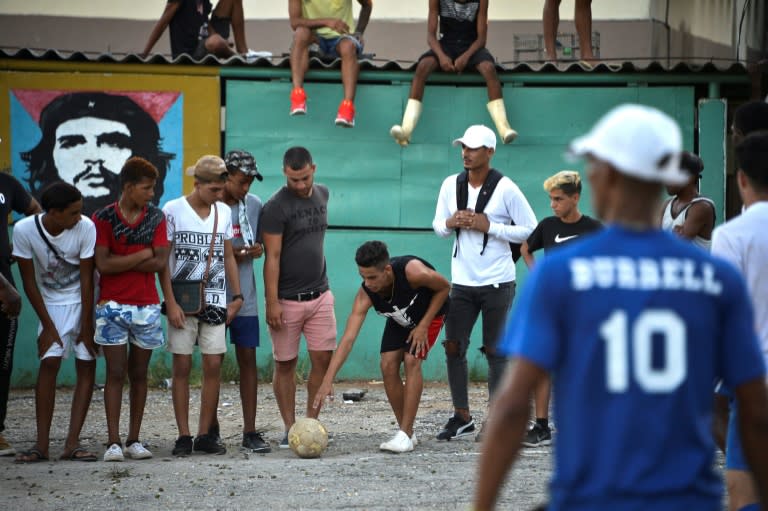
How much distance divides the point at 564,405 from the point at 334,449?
548 centimetres

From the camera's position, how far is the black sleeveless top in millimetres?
8016

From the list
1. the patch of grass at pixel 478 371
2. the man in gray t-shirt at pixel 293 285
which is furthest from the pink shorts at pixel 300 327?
the patch of grass at pixel 478 371

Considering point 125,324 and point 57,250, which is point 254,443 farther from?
point 57,250

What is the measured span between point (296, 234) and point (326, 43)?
13.4 ft

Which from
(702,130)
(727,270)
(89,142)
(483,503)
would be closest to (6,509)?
(483,503)

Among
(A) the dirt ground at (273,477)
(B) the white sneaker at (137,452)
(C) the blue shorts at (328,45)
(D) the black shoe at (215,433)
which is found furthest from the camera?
(C) the blue shorts at (328,45)

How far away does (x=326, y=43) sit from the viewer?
11.9 metres

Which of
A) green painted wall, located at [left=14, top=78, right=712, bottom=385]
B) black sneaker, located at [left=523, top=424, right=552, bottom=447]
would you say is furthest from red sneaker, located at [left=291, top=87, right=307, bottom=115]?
black sneaker, located at [left=523, top=424, right=552, bottom=447]

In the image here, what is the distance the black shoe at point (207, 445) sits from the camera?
8.02 meters

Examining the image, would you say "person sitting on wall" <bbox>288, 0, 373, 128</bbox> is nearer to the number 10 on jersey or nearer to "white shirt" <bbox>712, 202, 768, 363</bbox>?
"white shirt" <bbox>712, 202, 768, 363</bbox>

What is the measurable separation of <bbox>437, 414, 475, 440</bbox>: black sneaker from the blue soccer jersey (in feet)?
18.5

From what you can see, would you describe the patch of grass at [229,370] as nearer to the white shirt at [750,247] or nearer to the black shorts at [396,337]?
the black shorts at [396,337]

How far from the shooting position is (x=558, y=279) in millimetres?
2812

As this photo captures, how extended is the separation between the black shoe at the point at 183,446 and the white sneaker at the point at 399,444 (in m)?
1.31
